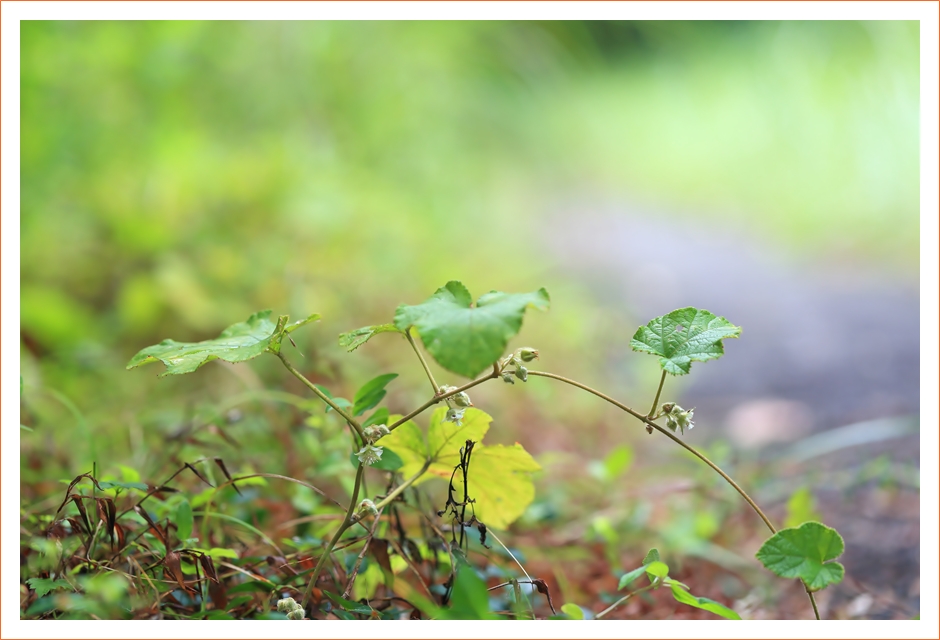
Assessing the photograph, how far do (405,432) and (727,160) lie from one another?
10.7 feet

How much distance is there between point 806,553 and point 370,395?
16.3 inches

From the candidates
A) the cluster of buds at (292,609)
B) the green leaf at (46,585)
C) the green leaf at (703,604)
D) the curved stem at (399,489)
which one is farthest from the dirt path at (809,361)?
the green leaf at (46,585)

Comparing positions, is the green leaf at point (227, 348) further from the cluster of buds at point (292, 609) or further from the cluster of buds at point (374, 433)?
the cluster of buds at point (292, 609)

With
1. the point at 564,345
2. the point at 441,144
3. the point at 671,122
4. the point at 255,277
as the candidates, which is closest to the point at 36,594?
the point at 255,277

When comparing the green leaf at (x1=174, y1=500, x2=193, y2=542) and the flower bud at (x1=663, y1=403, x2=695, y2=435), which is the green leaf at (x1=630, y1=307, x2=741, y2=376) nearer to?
the flower bud at (x1=663, y1=403, x2=695, y2=435)

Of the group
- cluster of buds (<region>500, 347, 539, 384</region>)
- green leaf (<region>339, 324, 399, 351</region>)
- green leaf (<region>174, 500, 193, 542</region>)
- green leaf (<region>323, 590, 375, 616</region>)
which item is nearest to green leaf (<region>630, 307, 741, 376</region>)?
cluster of buds (<region>500, 347, 539, 384</region>)

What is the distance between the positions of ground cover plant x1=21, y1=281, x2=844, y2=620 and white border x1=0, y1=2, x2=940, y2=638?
21 mm

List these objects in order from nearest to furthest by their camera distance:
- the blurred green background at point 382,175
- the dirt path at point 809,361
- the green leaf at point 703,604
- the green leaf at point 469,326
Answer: the green leaf at point 469,326 → the green leaf at point 703,604 → the dirt path at point 809,361 → the blurred green background at point 382,175

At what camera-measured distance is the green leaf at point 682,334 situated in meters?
0.60

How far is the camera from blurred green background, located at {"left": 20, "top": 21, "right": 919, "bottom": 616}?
161 centimetres

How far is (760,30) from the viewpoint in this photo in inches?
118

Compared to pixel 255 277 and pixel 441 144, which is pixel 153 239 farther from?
pixel 441 144

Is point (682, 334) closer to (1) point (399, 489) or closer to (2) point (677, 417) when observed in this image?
(2) point (677, 417)

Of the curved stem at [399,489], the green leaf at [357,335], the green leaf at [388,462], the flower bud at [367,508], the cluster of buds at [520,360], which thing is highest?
the green leaf at [357,335]
